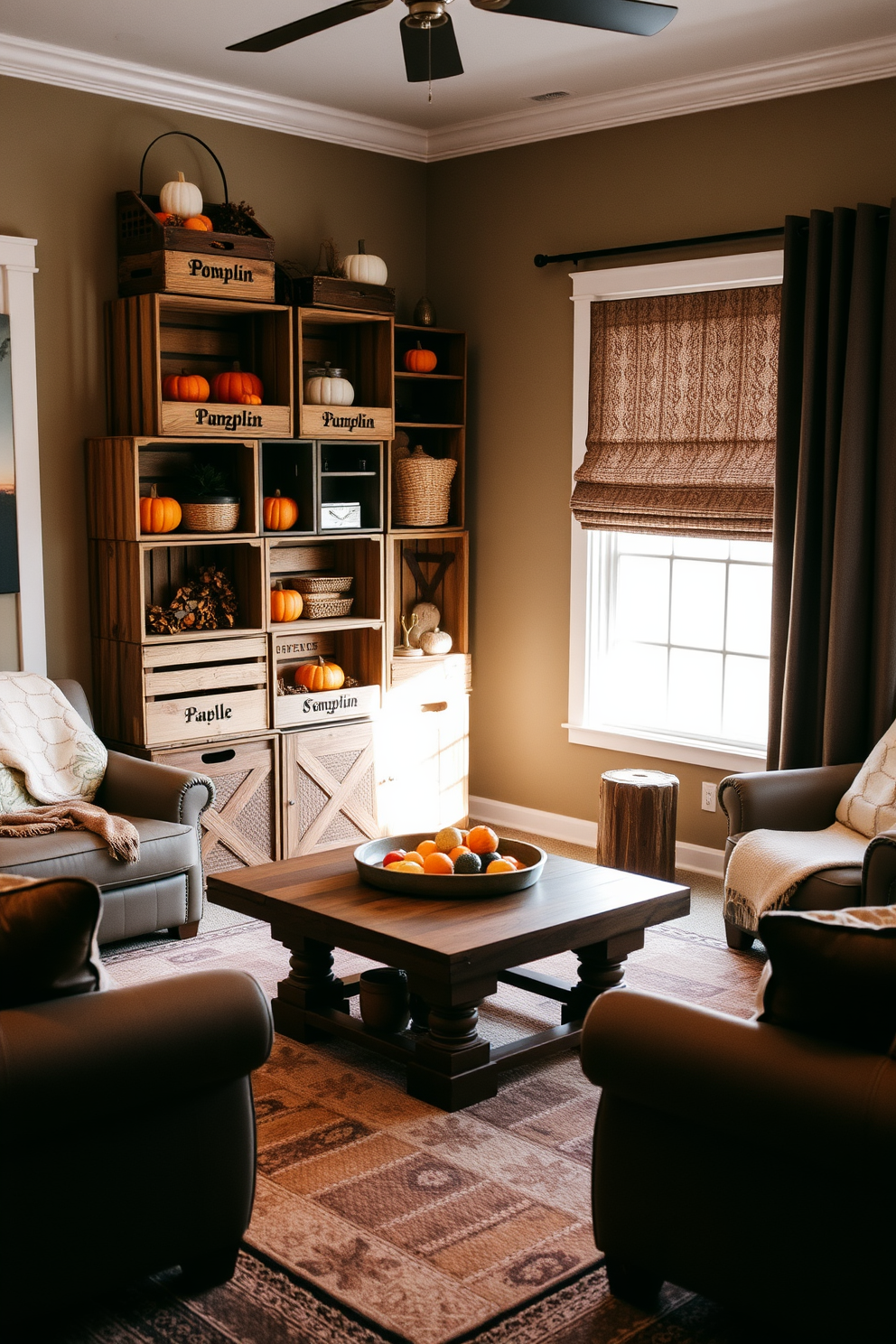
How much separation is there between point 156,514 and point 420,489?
1.29 meters

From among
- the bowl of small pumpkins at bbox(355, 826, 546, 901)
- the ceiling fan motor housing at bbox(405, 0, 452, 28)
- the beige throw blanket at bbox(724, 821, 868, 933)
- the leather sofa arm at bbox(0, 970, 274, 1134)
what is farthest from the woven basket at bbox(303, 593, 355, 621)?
the leather sofa arm at bbox(0, 970, 274, 1134)

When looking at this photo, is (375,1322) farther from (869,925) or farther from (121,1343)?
(869,925)

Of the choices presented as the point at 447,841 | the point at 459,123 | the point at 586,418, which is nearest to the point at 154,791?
the point at 447,841

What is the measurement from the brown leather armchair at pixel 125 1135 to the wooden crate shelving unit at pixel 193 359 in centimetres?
291

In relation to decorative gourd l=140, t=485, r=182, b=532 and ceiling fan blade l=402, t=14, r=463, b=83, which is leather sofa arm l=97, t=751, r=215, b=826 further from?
ceiling fan blade l=402, t=14, r=463, b=83

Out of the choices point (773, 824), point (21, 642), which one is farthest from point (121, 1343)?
point (21, 642)

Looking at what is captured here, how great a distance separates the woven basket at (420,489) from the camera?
553 centimetres

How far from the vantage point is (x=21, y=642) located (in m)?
4.71

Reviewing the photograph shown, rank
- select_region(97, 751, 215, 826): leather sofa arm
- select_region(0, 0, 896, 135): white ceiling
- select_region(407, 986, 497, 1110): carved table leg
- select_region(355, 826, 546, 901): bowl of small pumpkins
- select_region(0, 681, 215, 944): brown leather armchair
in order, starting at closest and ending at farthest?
select_region(407, 986, 497, 1110): carved table leg < select_region(355, 826, 546, 901): bowl of small pumpkins < select_region(0, 681, 215, 944): brown leather armchair < select_region(0, 0, 896, 135): white ceiling < select_region(97, 751, 215, 826): leather sofa arm

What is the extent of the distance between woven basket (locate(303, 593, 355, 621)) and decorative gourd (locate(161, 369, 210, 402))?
95 cm

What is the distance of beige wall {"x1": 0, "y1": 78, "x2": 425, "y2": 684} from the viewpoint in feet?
15.1

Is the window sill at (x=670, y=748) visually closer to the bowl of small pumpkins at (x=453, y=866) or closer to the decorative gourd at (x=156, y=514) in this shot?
the bowl of small pumpkins at (x=453, y=866)

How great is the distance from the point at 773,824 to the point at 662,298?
85.7 inches

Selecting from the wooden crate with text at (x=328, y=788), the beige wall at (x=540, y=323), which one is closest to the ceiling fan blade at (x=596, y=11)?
the beige wall at (x=540, y=323)
